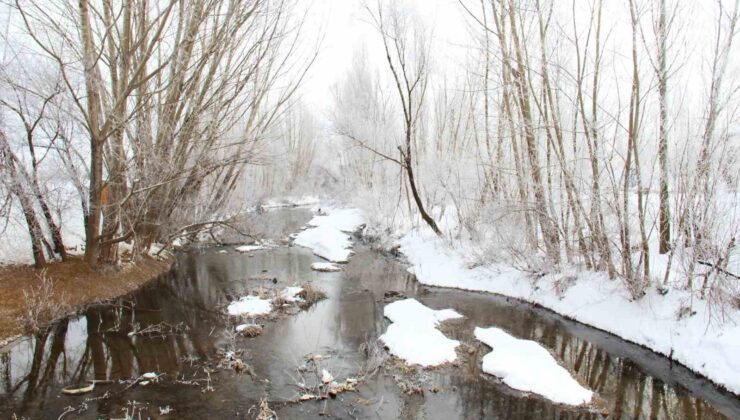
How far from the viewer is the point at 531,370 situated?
241 inches

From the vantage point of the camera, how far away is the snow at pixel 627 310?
6.00 metres

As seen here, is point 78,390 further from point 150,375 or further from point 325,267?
point 325,267

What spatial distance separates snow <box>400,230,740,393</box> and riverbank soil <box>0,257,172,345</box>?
7.47 m

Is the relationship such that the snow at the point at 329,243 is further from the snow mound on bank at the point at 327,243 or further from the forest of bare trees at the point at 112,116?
the forest of bare trees at the point at 112,116

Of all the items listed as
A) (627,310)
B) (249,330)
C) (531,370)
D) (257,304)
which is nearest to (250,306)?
(257,304)

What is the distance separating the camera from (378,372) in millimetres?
6207

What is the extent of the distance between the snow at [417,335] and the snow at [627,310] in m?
2.26

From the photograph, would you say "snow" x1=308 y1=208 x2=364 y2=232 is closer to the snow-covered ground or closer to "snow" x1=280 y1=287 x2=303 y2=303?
"snow" x1=280 y1=287 x2=303 y2=303

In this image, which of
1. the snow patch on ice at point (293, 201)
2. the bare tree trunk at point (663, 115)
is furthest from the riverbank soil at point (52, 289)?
the snow patch on ice at point (293, 201)

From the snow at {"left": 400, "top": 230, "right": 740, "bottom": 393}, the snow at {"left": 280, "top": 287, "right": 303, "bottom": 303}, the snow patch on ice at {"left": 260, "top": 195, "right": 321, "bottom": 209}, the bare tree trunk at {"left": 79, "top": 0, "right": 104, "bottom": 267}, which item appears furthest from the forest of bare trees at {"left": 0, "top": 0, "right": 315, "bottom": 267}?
the snow patch on ice at {"left": 260, "top": 195, "right": 321, "bottom": 209}

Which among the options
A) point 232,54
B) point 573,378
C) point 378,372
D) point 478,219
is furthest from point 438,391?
point 232,54

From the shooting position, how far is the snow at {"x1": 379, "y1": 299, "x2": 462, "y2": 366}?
6.67 metres

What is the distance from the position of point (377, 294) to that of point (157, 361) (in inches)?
200

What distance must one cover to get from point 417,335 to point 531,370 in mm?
1972
